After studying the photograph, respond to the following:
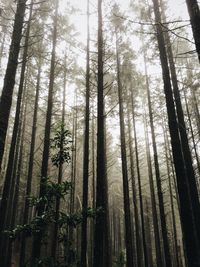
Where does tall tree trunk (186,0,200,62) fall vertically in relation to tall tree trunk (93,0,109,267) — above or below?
above

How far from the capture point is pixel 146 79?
17016 millimetres

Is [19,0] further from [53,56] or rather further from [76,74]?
[76,74]

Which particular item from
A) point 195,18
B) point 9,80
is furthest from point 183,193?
point 9,80

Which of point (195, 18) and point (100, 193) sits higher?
point (195, 18)

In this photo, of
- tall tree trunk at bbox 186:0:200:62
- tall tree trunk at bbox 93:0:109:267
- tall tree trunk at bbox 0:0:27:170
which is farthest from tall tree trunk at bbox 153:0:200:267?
tall tree trunk at bbox 0:0:27:170

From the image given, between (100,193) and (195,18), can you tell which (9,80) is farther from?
(100,193)

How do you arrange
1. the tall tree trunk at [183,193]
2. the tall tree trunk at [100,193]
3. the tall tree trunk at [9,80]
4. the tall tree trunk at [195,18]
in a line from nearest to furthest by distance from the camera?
the tall tree trunk at [195,18] → the tall tree trunk at [9,80] → the tall tree trunk at [183,193] → the tall tree trunk at [100,193]

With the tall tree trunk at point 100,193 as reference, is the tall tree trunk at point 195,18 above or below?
above

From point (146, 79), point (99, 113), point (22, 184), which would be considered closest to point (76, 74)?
point (146, 79)

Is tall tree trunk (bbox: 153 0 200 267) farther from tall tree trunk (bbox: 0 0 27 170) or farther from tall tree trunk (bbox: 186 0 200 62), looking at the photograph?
tall tree trunk (bbox: 0 0 27 170)

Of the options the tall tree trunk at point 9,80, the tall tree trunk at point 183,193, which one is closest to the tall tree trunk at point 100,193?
the tall tree trunk at point 183,193

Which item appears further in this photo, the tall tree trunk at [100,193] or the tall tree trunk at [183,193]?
the tall tree trunk at [100,193]

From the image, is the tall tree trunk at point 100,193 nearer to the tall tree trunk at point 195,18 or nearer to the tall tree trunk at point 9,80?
the tall tree trunk at point 9,80

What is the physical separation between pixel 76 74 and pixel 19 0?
9.62 m
